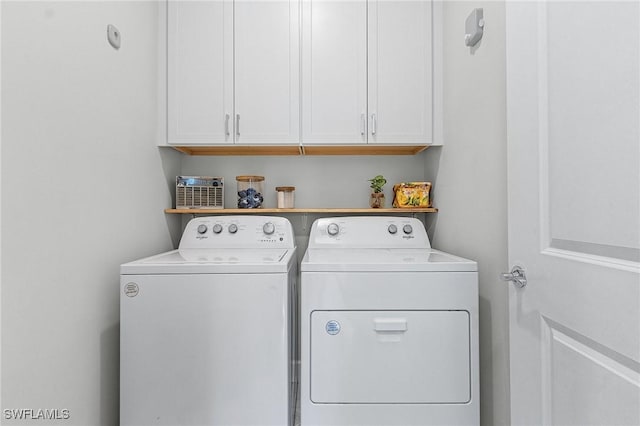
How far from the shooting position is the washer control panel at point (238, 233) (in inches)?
73.5

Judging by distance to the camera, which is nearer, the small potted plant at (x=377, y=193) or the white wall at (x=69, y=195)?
the white wall at (x=69, y=195)

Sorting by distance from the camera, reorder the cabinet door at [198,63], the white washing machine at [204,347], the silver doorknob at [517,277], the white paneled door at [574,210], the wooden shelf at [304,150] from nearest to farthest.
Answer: the white paneled door at [574,210] < the silver doorknob at [517,277] < the white washing machine at [204,347] < the cabinet door at [198,63] < the wooden shelf at [304,150]

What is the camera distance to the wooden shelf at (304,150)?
195 centimetres

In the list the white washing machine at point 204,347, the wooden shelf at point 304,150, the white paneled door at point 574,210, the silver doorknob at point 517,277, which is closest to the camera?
the white paneled door at point 574,210

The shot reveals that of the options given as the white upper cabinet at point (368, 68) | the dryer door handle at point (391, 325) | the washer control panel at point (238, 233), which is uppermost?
the white upper cabinet at point (368, 68)

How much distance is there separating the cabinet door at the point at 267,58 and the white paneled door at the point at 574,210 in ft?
3.62

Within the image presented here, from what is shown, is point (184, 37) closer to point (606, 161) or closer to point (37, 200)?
point (37, 200)

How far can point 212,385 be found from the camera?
49.3 inches

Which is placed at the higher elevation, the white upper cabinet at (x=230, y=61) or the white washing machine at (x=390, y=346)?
the white upper cabinet at (x=230, y=61)

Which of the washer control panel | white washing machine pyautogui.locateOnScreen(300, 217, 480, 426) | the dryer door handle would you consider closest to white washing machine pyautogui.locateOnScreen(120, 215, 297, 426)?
white washing machine pyautogui.locateOnScreen(300, 217, 480, 426)

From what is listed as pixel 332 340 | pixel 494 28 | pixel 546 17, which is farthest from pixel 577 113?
pixel 332 340

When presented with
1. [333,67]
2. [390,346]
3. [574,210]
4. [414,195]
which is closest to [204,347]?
[390,346]

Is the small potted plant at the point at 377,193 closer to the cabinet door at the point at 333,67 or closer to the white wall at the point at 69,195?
the cabinet door at the point at 333,67

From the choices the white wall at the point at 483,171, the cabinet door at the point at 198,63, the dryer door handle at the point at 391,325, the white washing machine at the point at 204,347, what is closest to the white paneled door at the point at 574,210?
the white wall at the point at 483,171
